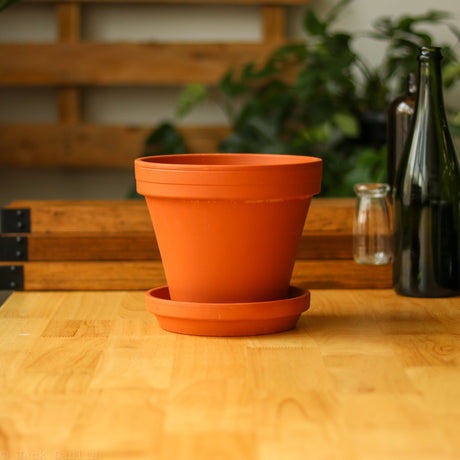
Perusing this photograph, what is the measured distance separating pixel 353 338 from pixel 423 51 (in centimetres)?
36

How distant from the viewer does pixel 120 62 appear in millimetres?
3180

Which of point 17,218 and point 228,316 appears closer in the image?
point 228,316

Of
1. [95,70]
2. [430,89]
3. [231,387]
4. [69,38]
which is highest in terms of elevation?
[69,38]

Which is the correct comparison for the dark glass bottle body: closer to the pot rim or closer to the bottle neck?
the bottle neck

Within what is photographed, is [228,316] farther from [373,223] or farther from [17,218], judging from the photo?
[17,218]

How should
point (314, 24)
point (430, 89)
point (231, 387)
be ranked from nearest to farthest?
point (231, 387), point (430, 89), point (314, 24)

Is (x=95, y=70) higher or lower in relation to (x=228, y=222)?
higher

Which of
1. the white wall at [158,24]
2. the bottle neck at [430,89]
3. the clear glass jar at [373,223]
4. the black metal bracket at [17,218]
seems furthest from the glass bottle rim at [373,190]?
the white wall at [158,24]

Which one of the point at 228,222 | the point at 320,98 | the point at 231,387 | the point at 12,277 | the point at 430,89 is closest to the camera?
the point at 231,387

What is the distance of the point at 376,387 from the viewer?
625mm

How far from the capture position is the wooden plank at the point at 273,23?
10.4 feet

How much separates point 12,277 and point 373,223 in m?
0.49

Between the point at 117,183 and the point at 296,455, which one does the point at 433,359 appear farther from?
the point at 117,183

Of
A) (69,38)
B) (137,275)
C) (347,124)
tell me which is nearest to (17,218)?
(137,275)
